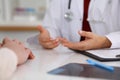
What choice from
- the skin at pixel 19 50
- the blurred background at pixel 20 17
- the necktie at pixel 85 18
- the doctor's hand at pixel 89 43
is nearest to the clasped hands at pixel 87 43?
the doctor's hand at pixel 89 43

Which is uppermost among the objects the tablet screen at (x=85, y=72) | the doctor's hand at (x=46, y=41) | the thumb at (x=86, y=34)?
the thumb at (x=86, y=34)

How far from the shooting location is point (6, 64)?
2.04ft

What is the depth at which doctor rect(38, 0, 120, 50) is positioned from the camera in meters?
1.13

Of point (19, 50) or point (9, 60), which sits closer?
point (9, 60)

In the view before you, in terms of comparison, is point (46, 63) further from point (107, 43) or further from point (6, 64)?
point (107, 43)

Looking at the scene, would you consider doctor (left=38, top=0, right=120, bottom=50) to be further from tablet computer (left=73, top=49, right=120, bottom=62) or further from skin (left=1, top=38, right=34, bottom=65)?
skin (left=1, top=38, right=34, bottom=65)

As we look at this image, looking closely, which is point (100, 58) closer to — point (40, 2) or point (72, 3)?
point (72, 3)

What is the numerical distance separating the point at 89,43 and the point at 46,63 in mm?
247

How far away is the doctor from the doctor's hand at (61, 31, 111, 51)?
0.06 meters

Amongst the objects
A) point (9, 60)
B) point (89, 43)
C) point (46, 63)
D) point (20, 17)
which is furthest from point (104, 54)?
point (20, 17)

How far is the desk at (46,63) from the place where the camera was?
2.08 ft

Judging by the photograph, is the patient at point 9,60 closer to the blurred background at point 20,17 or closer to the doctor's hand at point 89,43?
the doctor's hand at point 89,43

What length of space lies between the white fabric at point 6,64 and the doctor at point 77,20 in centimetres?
40

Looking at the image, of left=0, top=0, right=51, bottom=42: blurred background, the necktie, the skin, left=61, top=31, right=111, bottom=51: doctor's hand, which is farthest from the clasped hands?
left=0, top=0, right=51, bottom=42: blurred background
